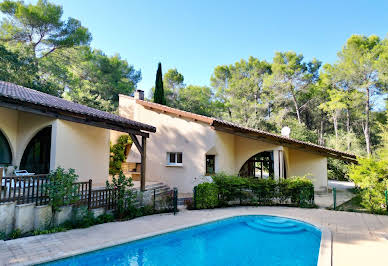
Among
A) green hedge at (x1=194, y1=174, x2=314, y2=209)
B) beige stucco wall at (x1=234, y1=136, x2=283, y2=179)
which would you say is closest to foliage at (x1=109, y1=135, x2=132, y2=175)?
green hedge at (x1=194, y1=174, x2=314, y2=209)

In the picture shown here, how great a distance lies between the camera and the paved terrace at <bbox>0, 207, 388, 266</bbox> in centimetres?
631

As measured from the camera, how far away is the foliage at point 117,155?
18.2 m

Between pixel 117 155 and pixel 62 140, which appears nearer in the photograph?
pixel 62 140

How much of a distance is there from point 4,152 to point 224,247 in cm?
1076

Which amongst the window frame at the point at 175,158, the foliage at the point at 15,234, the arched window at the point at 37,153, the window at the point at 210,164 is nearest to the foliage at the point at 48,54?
the arched window at the point at 37,153

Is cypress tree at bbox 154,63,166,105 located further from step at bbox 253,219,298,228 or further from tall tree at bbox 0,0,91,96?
step at bbox 253,219,298,228

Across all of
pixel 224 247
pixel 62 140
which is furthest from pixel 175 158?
pixel 224 247

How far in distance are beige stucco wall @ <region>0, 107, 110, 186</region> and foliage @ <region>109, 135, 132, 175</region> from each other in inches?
210

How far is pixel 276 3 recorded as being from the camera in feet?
66.0

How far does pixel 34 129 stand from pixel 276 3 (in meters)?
20.2

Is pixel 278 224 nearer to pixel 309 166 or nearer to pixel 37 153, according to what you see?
pixel 309 166

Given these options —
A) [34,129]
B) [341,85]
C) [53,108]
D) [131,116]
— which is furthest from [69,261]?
[341,85]

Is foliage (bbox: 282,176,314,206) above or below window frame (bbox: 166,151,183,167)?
below

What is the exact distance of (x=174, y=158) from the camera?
675 inches
